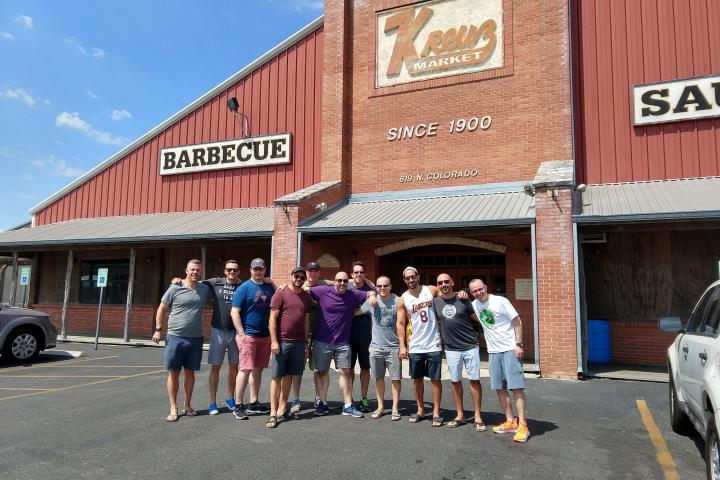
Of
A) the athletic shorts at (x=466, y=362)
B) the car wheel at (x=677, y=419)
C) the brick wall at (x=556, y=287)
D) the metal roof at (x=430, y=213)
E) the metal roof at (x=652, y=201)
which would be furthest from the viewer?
the metal roof at (x=430, y=213)

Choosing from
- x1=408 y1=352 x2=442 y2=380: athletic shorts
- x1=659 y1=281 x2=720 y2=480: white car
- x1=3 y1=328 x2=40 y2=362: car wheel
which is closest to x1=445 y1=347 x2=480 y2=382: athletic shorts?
x1=408 y1=352 x2=442 y2=380: athletic shorts

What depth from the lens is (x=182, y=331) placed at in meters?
5.76

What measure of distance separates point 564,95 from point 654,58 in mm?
2110

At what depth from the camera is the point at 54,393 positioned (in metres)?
7.26

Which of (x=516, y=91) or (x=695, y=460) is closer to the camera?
(x=695, y=460)

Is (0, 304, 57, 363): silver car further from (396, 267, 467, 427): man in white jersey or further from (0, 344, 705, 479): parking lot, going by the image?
(396, 267, 467, 427): man in white jersey

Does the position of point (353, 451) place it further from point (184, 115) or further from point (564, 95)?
point (184, 115)

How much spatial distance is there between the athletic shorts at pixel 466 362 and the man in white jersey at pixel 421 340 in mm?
164

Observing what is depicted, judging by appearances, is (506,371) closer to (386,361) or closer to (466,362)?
(466,362)

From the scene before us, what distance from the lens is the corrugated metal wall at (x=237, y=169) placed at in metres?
14.3

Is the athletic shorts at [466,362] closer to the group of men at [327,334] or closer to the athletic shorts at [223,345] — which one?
the group of men at [327,334]

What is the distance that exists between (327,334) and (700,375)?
3705 millimetres

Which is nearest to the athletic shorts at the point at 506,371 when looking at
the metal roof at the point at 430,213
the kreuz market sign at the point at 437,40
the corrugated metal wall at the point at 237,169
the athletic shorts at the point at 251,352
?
the athletic shorts at the point at 251,352

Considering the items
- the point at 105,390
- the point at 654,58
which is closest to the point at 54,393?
the point at 105,390
